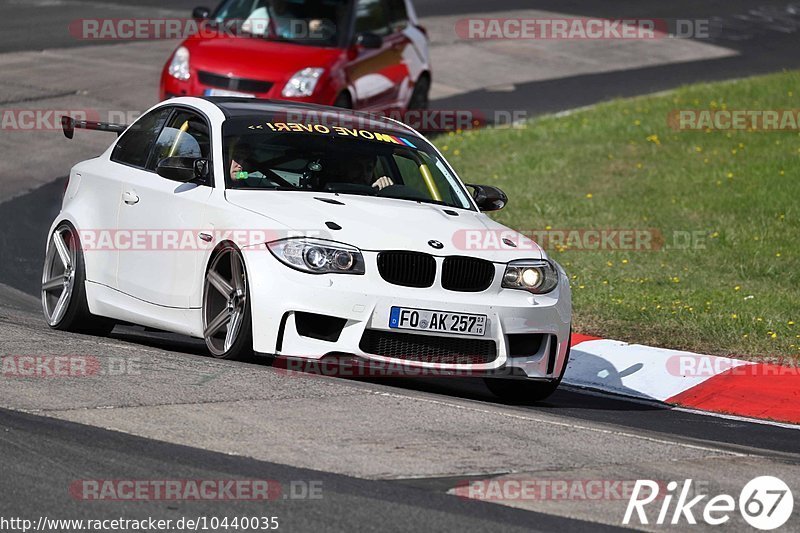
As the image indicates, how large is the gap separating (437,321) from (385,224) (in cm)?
70

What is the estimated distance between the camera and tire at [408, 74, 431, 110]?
1964 cm

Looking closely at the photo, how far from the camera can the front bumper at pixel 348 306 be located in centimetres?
838

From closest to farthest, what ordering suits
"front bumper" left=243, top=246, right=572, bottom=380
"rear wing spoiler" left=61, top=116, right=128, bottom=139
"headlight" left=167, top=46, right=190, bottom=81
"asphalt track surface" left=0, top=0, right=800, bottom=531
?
"asphalt track surface" left=0, top=0, right=800, bottom=531 < "front bumper" left=243, top=246, right=572, bottom=380 < "rear wing spoiler" left=61, top=116, right=128, bottom=139 < "headlight" left=167, top=46, right=190, bottom=81

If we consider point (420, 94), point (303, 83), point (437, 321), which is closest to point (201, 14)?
point (303, 83)

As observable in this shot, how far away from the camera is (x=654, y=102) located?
2255 centimetres

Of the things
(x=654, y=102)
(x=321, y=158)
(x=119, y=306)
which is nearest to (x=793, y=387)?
(x=321, y=158)

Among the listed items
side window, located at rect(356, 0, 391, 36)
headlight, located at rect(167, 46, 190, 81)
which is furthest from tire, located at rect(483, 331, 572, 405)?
side window, located at rect(356, 0, 391, 36)

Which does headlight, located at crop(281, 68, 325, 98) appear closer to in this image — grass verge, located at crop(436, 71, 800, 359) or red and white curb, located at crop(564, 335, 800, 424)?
grass verge, located at crop(436, 71, 800, 359)

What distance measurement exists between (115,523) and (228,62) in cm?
1137

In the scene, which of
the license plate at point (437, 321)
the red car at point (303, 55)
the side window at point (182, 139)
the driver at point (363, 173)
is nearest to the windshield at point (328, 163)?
the driver at point (363, 173)

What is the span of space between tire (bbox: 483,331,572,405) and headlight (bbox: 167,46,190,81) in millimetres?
8034

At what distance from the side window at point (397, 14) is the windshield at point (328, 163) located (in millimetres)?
9133

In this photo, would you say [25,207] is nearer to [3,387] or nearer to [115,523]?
[3,387]

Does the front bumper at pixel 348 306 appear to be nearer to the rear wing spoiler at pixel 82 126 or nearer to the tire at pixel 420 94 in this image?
the rear wing spoiler at pixel 82 126
